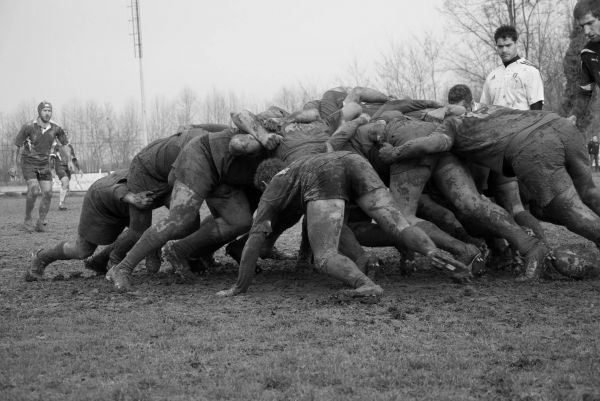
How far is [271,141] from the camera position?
7.85 metres

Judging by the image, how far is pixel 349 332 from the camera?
557 cm

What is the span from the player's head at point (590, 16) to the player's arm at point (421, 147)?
2110 mm

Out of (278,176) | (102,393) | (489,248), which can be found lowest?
(489,248)

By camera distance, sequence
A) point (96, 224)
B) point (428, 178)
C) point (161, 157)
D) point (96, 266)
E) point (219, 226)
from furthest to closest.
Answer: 1. point (96, 266)
2. point (96, 224)
3. point (161, 157)
4. point (219, 226)
5. point (428, 178)

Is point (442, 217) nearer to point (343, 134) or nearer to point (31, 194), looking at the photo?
point (343, 134)

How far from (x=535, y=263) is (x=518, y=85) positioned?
295 centimetres

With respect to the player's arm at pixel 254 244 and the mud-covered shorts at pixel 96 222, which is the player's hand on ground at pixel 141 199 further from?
the player's arm at pixel 254 244

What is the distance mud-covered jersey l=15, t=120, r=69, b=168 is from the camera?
15.5 meters

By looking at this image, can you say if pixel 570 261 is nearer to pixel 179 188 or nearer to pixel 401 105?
pixel 401 105

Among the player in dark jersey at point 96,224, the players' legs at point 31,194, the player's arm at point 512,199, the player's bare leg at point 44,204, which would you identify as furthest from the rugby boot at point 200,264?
the players' legs at point 31,194

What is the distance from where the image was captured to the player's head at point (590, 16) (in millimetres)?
8459

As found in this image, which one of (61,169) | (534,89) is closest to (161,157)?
(534,89)

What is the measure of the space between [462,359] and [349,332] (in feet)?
3.35

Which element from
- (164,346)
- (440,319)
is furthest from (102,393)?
(440,319)
